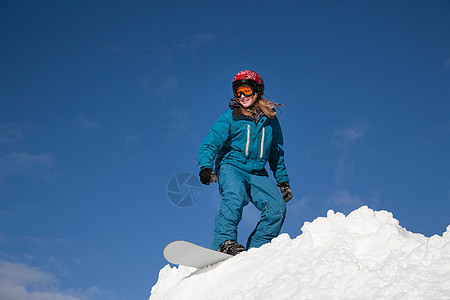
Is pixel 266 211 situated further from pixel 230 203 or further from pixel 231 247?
pixel 231 247

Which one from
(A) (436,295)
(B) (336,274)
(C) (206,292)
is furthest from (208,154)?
(A) (436,295)

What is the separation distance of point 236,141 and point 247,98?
596 mm

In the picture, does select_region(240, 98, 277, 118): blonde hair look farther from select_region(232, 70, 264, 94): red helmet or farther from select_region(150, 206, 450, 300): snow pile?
select_region(150, 206, 450, 300): snow pile

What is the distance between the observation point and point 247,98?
16.6 ft

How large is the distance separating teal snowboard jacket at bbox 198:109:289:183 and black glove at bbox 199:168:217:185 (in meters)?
0.15

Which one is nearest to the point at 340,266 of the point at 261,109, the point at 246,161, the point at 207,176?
the point at 207,176

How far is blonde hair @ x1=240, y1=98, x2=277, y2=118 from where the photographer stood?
16.2 feet

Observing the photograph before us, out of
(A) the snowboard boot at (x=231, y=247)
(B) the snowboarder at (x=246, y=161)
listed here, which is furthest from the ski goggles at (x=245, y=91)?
(A) the snowboard boot at (x=231, y=247)

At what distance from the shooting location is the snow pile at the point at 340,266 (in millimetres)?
2459

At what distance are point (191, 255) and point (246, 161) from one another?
1.48 metres

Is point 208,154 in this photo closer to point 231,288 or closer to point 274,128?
point 274,128

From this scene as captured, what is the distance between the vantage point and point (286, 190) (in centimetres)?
521

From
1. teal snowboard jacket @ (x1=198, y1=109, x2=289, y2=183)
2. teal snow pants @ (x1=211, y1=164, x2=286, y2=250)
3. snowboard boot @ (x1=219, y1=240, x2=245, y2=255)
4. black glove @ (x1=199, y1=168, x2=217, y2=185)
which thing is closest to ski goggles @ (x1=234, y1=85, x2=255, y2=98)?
teal snowboard jacket @ (x1=198, y1=109, x2=289, y2=183)

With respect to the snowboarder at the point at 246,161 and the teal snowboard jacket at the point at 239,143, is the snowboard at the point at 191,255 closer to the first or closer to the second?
the snowboarder at the point at 246,161
